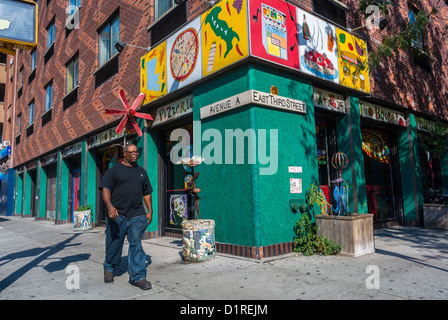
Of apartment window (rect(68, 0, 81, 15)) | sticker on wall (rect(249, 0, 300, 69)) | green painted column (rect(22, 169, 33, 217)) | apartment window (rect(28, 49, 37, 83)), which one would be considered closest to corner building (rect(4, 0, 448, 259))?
sticker on wall (rect(249, 0, 300, 69))

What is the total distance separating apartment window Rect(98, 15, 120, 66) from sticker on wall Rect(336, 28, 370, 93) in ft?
25.1

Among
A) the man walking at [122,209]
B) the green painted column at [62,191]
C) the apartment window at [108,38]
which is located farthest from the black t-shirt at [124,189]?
the green painted column at [62,191]

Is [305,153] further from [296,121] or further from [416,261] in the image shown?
[416,261]

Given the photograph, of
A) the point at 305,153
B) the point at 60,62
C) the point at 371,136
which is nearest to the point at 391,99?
the point at 371,136

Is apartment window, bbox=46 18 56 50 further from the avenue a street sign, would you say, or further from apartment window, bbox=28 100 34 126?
the avenue a street sign

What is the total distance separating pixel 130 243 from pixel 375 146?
A: 28.1ft

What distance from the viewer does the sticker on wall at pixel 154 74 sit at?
8414 mm

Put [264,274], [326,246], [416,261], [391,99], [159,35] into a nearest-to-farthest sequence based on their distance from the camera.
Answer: [264,274]
[416,261]
[326,246]
[159,35]
[391,99]

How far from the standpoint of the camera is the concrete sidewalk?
377 cm

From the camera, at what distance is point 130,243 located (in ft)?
14.1

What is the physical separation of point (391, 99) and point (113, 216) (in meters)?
9.04

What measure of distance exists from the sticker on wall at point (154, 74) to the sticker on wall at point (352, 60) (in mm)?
4556

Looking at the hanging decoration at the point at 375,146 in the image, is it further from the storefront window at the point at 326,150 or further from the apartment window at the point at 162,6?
the apartment window at the point at 162,6
